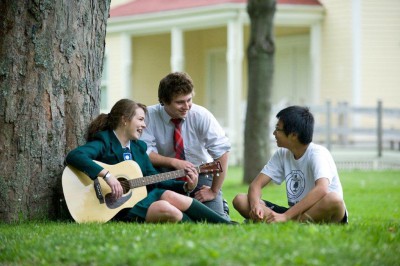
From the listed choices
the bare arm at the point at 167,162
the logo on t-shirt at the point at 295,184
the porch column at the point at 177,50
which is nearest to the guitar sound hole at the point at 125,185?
the bare arm at the point at 167,162

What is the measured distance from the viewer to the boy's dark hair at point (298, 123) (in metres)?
7.33

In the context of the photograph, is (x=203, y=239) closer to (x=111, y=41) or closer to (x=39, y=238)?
(x=39, y=238)

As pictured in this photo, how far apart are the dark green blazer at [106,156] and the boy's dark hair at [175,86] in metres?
0.49

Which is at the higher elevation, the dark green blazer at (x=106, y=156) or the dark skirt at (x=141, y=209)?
the dark green blazer at (x=106, y=156)

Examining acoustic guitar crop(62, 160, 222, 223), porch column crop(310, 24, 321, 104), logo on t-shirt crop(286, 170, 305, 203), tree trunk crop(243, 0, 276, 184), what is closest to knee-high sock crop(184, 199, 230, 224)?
acoustic guitar crop(62, 160, 222, 223)

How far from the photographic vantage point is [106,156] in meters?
7.77

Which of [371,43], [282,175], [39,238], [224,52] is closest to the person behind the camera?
[39,238]

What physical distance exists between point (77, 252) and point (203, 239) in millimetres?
800

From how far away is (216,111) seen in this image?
26703mm

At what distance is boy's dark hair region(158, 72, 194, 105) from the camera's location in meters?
7.74

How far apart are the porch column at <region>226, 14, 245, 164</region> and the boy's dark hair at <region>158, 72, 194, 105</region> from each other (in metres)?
14.8

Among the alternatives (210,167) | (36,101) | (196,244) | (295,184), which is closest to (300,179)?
(295,184)

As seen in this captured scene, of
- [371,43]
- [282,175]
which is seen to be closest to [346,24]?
[371,43]

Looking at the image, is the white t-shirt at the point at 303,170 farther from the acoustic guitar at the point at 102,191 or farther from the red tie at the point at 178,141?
the red tie at the point at 178,141
